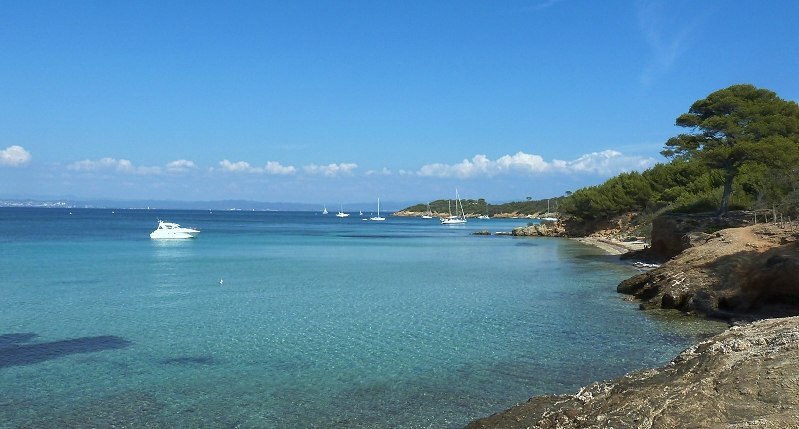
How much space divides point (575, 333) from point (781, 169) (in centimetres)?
2834

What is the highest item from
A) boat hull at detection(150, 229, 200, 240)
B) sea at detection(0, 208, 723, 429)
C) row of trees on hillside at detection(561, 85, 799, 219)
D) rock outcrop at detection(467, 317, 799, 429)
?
row of trees on hillside at detection(561, 85, 799, 219)

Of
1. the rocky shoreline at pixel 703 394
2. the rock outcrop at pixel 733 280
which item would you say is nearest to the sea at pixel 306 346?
the rock outcrop at pixel 733 280

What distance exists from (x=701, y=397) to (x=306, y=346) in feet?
35.5

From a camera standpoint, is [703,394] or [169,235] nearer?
[703,394]

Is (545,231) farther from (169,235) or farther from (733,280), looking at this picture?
(733,280)

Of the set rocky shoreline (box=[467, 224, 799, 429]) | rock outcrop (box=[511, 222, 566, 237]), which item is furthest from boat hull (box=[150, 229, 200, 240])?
rocky shoreline (box=[467, 224, 799, 429])

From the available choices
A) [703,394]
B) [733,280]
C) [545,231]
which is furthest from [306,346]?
[545,231]

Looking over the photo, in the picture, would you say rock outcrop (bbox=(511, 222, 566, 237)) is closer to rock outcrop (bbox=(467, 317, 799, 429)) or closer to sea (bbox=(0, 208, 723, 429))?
sea (bbox=(0, 208, 723, 429))

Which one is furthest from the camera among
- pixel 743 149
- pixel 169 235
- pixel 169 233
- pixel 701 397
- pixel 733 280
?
pixel 169 233

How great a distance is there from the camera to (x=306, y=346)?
17.0 meters

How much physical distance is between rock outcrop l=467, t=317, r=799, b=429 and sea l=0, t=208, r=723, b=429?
5.90 ft

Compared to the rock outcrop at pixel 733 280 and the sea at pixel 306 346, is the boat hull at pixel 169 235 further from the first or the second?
the rock outcrop at pixel 733 280

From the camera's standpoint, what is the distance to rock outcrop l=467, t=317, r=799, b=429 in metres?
7.68

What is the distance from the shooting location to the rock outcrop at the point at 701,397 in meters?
7.68
